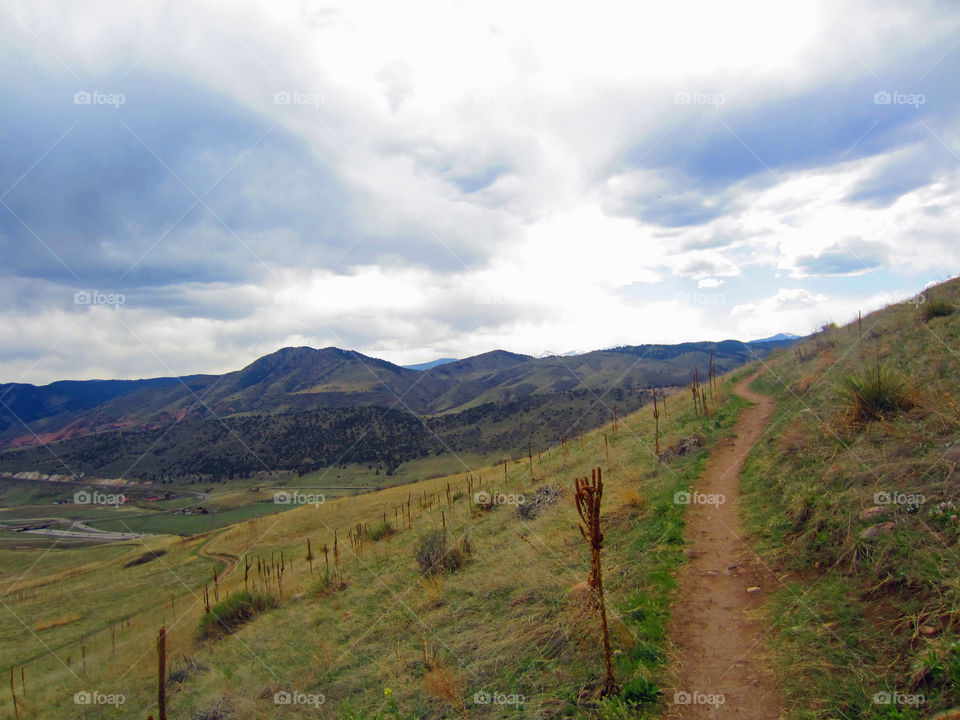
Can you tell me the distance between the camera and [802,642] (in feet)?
15.8

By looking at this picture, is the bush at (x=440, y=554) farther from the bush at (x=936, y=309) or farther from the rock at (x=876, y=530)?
the bush at (x=936, y=309)

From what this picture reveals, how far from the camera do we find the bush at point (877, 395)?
27.0 ft

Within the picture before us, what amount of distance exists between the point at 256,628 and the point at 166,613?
13.1 meters

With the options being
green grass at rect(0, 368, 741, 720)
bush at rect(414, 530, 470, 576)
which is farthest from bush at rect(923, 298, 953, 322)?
bush at rect(414, 530, 470, 576)

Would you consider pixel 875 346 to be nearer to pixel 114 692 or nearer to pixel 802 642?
pixel 802 642

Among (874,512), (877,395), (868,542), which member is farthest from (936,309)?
(868,542)

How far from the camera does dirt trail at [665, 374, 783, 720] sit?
443 centimetres

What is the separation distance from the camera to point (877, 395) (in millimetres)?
8516

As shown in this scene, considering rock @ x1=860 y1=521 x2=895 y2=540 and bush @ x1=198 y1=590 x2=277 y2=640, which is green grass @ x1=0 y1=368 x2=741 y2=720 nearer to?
bush @ x1=198 y1=590 x2=277 y2=640

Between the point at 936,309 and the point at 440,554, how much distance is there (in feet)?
48.7

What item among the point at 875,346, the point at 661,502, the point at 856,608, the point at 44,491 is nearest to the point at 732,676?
the point at 856,608

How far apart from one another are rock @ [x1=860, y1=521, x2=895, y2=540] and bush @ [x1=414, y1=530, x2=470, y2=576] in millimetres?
7689

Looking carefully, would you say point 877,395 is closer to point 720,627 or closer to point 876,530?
point 876,530

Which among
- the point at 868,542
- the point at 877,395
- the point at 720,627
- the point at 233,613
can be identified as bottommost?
the point at 233,613
